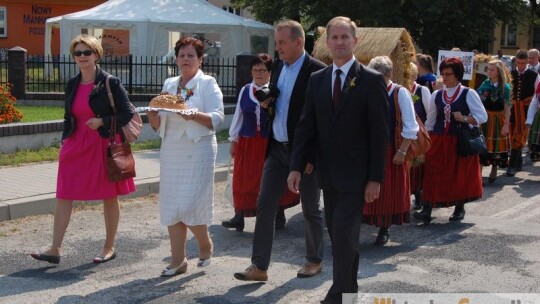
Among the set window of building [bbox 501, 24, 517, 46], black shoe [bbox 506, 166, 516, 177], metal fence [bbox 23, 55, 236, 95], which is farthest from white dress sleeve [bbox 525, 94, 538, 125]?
window of building [bbox 501, 24, 517, 46]

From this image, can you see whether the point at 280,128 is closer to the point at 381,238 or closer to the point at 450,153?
the point at 381,238

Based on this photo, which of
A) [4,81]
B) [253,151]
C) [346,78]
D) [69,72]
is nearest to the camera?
[346,78]

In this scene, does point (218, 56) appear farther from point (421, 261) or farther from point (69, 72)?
point (421, 261)

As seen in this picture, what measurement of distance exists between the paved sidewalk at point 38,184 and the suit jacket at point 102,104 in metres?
2.22

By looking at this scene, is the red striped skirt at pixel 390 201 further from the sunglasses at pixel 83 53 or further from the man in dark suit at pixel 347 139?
the sunglasses at pixel 83 53

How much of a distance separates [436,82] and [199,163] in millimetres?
4840

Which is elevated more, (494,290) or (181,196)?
(181,196)

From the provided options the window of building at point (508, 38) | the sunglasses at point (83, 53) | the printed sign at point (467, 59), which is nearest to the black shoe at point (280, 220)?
the sunglasses at point (83, 53)

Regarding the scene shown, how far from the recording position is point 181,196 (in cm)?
684

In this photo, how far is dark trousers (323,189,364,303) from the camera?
577 cm

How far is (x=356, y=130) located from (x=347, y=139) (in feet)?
0.26

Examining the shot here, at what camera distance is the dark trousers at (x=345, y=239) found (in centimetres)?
577

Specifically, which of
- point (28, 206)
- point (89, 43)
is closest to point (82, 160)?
point (89, 43)

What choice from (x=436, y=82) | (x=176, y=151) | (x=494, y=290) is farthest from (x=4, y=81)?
(x=494, y=290)
